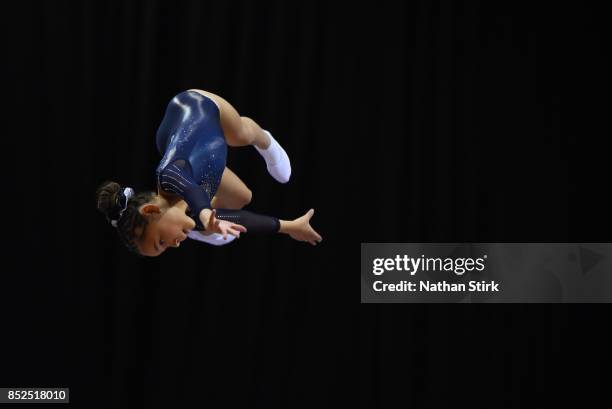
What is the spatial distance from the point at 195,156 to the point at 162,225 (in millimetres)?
227

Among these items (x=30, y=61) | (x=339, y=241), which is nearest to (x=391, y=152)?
(x=339, y=241)

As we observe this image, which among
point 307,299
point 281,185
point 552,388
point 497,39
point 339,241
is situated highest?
point 497,39

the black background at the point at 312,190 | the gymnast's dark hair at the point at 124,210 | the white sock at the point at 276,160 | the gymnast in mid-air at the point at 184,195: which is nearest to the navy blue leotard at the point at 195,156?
the gymnast in mid-air at the point at 184,195

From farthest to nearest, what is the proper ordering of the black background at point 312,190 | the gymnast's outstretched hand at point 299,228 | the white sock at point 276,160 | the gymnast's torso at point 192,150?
the black background at point 312,190, the white sock at point 276,160, the gymnast's outstretched hand at point 299,228, the gymnast's torso at point 192,150

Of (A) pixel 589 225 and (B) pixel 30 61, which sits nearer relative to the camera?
(B) pixel 30 61

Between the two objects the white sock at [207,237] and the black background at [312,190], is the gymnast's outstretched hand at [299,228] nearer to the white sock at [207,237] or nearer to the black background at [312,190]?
the white sock at [207,237]

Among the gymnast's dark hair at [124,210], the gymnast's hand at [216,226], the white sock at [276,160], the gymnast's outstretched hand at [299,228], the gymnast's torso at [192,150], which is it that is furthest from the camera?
the white sock at [276,160]

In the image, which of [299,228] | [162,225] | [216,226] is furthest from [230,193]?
[216,226]

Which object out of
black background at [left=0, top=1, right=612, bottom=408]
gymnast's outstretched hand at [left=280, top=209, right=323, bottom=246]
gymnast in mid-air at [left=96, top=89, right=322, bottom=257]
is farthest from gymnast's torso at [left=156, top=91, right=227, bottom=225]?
black background at [left=0, top=1, right=612, bottom=408]

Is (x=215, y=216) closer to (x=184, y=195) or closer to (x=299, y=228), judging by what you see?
(x=184, y=195)

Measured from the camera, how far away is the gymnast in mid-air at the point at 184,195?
1.79 m

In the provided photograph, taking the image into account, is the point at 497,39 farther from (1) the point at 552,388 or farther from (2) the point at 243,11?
(1) the point at 552,388

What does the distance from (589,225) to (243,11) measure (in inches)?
68.8

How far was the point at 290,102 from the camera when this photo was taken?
2.72 metres
